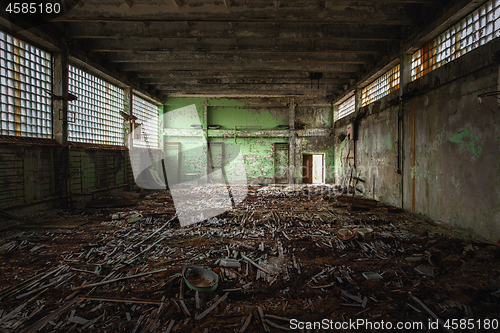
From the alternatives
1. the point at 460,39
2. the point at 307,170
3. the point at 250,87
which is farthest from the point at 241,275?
the point at 307,170

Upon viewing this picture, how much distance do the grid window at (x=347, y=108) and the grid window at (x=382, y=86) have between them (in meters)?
1.03

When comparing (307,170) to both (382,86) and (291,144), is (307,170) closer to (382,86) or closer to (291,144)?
(291,144)

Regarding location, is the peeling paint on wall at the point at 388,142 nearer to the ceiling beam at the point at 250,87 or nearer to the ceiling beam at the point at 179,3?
the ceiling beam at the point at 250,87

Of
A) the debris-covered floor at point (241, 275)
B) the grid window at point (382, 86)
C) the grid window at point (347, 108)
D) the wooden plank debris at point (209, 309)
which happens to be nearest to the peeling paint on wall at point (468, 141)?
the debris-covered floor at point (241, 275)

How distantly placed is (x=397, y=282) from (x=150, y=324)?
3297mm

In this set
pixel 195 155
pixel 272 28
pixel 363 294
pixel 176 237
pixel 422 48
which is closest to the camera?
pixel 363 294

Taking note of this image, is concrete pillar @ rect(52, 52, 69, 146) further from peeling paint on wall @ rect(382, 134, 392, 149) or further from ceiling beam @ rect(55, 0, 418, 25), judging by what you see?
peeling paint on wall @ rect(382, 134, 392, 149)

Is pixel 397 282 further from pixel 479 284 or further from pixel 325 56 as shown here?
pixel 325 56

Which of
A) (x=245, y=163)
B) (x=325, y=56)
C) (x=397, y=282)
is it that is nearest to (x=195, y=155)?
(x=245, y=163)

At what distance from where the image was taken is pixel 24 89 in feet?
21.0

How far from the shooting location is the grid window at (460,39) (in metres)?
4.63

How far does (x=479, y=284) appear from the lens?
321 cm

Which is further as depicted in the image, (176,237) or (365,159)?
(365,159)

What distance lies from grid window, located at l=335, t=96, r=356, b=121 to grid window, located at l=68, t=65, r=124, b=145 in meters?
12.0
